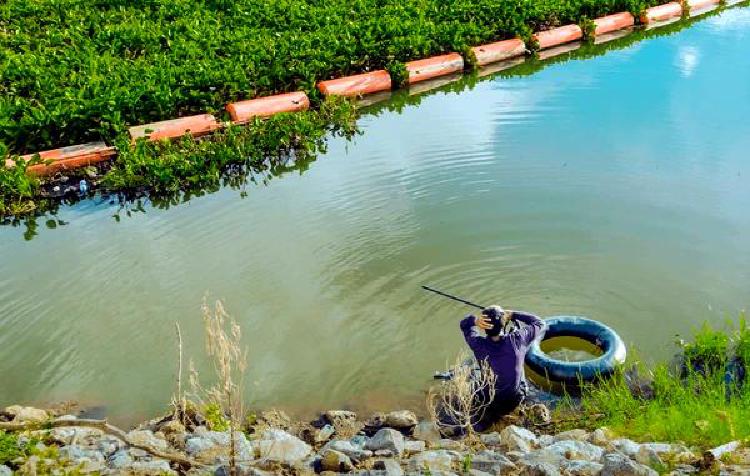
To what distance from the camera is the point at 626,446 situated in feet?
16.1

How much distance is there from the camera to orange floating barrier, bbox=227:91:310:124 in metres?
11.5

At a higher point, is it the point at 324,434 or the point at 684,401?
the point at 324,434

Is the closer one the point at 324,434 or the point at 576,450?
the point at 576,450

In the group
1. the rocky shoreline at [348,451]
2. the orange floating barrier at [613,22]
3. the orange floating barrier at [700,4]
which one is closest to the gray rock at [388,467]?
the rocky shoreline at [348,451]

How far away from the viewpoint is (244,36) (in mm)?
13758

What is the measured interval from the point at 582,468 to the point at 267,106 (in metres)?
8.25

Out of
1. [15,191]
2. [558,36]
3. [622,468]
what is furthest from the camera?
[558,36]

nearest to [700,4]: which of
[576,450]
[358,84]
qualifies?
[358,84]

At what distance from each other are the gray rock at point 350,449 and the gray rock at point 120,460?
1171 millimetres

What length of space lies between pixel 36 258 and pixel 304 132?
3900 millimetres

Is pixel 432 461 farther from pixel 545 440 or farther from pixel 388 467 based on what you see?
pixel 545 440

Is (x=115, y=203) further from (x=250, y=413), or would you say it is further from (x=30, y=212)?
(x=250, y=413)

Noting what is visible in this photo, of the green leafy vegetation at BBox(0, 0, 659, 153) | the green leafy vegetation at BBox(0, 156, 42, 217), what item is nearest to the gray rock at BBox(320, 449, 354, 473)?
the green leafy vegetation at BBox(0, 156, 42, 217)

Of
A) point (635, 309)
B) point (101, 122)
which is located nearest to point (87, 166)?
point (101, 122)
